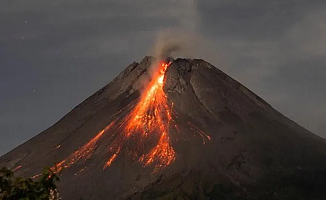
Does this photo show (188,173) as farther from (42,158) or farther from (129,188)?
(42,158)

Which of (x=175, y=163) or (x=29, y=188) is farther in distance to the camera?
(x=175, y=163)

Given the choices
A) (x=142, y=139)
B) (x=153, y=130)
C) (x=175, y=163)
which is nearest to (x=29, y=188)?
(x=175, y=163)

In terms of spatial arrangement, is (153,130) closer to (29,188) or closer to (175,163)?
(175,163)

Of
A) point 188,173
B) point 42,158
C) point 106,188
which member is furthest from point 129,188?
point 42,158

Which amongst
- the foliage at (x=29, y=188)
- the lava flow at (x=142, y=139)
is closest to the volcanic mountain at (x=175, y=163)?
the lava flow at (x=142, y=139)

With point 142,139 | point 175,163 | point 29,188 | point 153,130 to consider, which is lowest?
point 29,188

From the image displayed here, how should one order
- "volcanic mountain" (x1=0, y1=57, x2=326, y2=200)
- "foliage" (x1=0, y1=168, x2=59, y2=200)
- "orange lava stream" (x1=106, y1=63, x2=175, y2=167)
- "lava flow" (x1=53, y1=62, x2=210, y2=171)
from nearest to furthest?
"foliage" (x1=0, y1=168, x2=59, y2=200)
"volcanic mountain" (x1=0, y1=57, x2=326, y2=200)
"orange lava stream" (x1=106, y1=63, x2=175, y2=167)
"lava flow" (x1=53, y1=62, x2=210, y2=171)

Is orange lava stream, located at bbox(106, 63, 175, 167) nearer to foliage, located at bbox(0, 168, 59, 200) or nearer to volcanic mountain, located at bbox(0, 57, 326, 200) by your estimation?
volcanic mountain, located at bbox(0, 57, 326, 200)

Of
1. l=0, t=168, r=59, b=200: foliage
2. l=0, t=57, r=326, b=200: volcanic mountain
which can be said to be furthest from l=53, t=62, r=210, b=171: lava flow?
l=0, t=168, r=59, b=200: foliage

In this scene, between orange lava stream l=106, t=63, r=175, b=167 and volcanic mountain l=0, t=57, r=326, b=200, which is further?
orange lava stream l=106, t=63, r=175, b=167
